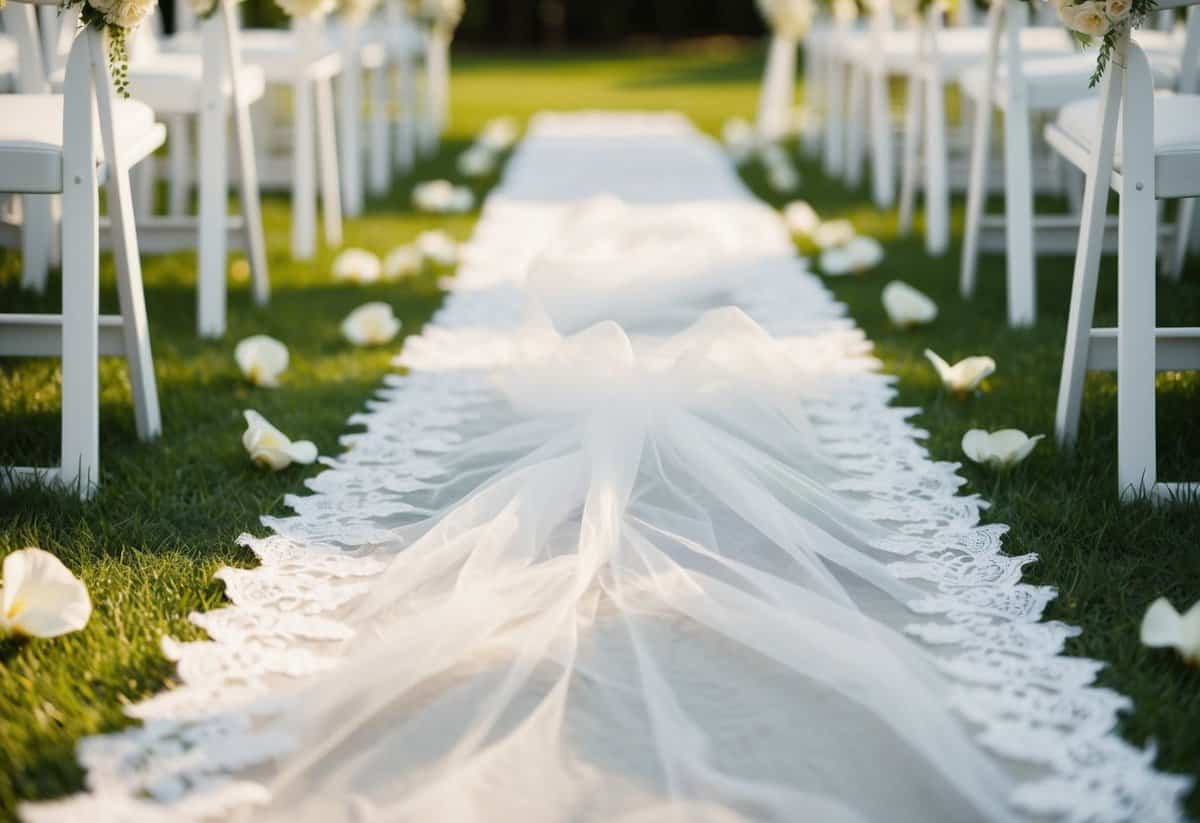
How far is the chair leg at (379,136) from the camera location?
5.73 metres

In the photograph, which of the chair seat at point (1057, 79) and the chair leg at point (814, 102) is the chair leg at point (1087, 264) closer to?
the chair seat at point (1057, 79)

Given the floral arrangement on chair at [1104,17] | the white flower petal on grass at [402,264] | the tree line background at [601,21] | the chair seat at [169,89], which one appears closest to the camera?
the floral arrangement on chair at [1104,17]

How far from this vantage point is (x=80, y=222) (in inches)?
85.6

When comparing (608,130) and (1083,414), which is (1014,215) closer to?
(1083,414)

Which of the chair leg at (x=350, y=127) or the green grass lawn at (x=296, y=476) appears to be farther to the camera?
the chair leg at (x=350, y=127)

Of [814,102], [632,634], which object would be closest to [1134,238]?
[632,634]

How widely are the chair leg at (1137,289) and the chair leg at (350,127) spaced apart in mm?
3392

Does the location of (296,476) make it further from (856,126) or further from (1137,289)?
(856,126)

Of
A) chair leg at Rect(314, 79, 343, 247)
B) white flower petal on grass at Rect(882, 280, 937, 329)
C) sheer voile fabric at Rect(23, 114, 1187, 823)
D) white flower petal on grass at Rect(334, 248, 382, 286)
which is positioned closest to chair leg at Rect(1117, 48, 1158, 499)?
sheer voile fabric at Rect(23, 114, 1187, 823)

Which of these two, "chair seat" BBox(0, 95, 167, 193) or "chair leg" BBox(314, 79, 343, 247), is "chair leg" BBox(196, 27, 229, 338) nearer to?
"chair seat" BBox(0, 95, 167, 193)

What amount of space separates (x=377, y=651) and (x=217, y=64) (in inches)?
82.3

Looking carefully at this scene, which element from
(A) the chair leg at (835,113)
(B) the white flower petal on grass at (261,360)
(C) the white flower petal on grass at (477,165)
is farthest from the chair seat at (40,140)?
(A) the chair leg at (835,113)

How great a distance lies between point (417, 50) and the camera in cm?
694

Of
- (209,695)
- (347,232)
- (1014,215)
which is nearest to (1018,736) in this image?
(209,695)
